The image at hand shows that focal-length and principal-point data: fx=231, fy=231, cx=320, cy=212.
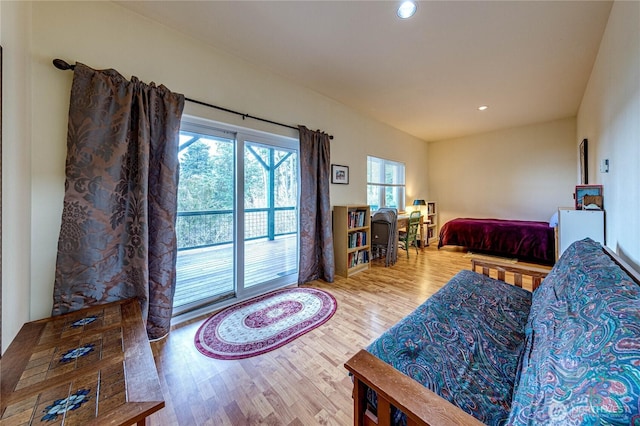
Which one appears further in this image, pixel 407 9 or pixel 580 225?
pixel 580 225

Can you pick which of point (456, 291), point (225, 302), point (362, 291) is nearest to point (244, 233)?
point (225, 302)

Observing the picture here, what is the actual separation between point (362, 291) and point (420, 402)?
218 cm

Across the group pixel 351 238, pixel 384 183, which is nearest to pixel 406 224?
pixel 384 183

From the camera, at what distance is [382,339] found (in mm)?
1153

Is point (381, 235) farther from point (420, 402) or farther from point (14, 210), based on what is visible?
point (14, 210)

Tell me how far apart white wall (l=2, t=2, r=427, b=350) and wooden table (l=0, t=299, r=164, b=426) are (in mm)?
178

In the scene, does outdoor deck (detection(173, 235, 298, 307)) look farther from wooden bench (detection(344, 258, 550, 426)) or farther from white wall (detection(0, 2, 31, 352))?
wooden bench (detection(344, 258, 550, 426))

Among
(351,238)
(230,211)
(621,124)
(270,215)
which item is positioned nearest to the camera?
(621,124)

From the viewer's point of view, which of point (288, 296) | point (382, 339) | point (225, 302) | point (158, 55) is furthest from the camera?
point (288, 296)

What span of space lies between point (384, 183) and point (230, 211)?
335 centimetres

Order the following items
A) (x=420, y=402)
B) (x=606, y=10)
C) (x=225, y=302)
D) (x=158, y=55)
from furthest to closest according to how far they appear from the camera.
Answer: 1. (x=225, y=302)
2. (x=158, y=55)
3. (x=606, y=10)
4. (x=420, y=402)

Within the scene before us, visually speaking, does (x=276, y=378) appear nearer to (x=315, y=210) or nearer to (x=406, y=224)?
(x=315, y=210)

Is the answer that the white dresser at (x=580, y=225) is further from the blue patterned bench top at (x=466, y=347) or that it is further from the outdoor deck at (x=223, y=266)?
the outdoor deck at (x=223, y=266)

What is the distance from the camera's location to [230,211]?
2514 mm
